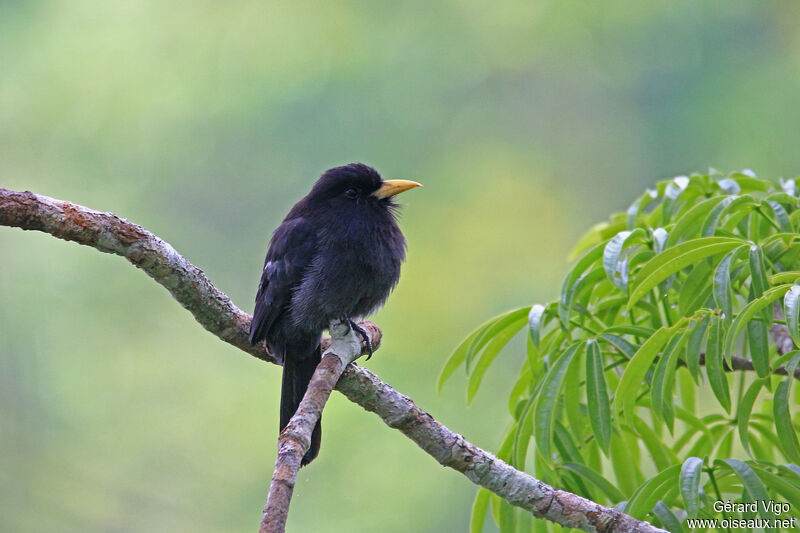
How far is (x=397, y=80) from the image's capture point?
8789 mm

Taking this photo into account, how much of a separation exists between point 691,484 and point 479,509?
0.52 metres

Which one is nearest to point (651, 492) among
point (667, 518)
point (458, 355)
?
point (667, 518)

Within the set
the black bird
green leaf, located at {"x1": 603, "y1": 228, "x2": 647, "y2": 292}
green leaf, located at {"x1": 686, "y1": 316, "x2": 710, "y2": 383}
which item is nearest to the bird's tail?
the black bird

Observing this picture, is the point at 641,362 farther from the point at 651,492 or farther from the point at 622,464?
the point at 622,464

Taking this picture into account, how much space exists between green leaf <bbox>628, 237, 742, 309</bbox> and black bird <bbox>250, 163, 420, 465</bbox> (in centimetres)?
89

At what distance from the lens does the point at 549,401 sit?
171 centimetres

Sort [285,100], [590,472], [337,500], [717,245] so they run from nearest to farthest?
1. [717,245]
2. [590,472]
3. [337,500]
4. [285,100]

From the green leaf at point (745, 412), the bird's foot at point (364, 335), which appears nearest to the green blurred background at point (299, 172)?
the bird's foot at point (364, 335)

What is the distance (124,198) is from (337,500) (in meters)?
3.14

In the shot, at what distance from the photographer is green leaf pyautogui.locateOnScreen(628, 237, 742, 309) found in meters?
1.57

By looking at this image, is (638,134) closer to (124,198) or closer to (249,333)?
(124,198)

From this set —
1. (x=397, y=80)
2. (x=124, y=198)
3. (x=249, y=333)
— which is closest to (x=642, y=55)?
(x=397, y=80)

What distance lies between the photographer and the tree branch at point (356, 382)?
1532mm

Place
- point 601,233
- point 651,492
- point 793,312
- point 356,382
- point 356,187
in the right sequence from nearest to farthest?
point 793,312, point 651,492, point 356,382, point 601,233, point 356,187
